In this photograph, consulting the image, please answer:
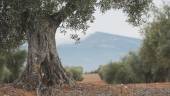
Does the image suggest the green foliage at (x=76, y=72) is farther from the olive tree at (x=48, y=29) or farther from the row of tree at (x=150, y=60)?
the olive tree at (x=48, y=29)

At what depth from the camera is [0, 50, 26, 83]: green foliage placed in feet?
146

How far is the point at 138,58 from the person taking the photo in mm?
49750

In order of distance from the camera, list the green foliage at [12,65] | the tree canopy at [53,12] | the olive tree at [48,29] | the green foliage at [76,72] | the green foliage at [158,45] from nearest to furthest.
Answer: the tree canopy at [53,12]
the olive tree at [48,29]
the green foliage at [158,45]
the green foliage at [12,65]
the green foliage at [76,72]

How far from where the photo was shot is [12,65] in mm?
46688

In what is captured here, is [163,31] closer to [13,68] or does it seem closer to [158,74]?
[158,74]

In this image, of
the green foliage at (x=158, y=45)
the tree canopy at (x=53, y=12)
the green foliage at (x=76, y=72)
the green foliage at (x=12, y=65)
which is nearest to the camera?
the tree canopy at (x=53, y=12)

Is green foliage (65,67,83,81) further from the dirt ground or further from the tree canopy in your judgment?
the dirt ground

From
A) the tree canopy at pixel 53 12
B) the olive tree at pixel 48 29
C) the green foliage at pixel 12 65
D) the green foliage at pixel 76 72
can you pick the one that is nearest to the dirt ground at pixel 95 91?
the olive tree at pixel 48 29

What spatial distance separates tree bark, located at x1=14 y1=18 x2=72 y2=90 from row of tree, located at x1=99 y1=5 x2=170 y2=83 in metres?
18.1

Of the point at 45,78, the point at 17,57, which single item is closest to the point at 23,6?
the point at 45,78

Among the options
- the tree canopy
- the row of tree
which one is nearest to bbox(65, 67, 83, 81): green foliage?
the row of tree

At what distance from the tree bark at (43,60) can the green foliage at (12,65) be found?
24.7m

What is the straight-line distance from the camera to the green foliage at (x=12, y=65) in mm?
44525

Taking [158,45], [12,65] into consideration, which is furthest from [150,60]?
[12,65]
